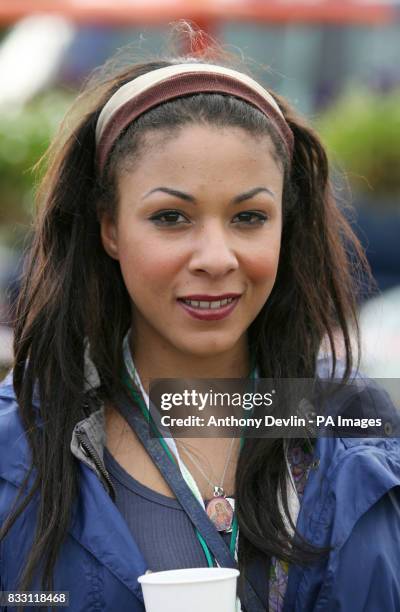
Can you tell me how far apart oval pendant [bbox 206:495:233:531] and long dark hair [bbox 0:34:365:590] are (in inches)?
1.3

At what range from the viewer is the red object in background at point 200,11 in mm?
8688

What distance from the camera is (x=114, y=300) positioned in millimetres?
2695

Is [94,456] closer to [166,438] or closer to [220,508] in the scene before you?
[166,438]

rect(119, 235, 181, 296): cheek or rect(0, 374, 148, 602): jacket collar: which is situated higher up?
rect(119, 235, 181, 296): cheek

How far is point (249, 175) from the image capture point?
2.38 meters

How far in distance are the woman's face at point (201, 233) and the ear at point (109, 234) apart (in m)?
0.12

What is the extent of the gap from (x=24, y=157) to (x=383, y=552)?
5945mm

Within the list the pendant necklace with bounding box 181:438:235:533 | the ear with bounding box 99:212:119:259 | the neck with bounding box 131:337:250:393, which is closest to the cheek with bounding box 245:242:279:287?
the neck with bounding box 131:337:250:393

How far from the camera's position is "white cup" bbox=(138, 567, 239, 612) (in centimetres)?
197

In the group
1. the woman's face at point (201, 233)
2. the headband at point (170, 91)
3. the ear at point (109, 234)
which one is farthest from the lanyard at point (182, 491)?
the headband at point (170, 91)

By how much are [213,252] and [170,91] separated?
434 millimetres

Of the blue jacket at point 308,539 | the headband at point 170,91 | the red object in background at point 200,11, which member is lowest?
the blue jacket at point 308,539

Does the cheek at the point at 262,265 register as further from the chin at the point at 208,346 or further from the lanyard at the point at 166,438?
the lanyard at the point at 166,438
